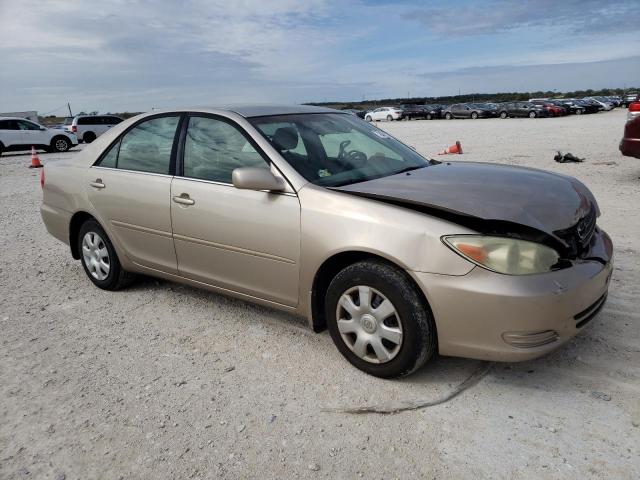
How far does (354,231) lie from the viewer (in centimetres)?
304

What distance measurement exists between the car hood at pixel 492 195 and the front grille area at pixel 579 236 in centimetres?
3

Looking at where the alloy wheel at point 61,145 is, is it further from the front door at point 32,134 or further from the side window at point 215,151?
the side window at point 215,151

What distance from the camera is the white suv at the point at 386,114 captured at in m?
48.8

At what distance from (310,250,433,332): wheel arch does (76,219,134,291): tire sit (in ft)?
7.10

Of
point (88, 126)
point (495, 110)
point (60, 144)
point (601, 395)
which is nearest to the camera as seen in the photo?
point (601, 395)

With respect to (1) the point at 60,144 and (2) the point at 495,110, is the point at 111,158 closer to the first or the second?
(1) the point at 60,144

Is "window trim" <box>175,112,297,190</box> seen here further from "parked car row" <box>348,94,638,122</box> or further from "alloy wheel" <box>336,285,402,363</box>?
"parked car row" <box>348,94,638,122</box>

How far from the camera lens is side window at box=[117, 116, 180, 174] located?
164 inches

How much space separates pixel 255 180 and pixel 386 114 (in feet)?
157

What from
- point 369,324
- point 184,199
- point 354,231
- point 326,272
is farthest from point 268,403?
point 184,199

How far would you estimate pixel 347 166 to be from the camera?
12.1 ft

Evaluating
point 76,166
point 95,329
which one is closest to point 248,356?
point 95,329

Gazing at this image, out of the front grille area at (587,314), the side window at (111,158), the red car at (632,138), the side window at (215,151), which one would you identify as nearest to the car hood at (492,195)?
the front grille area at (587,314)

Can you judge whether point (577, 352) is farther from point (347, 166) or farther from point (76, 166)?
point (76, 166)
